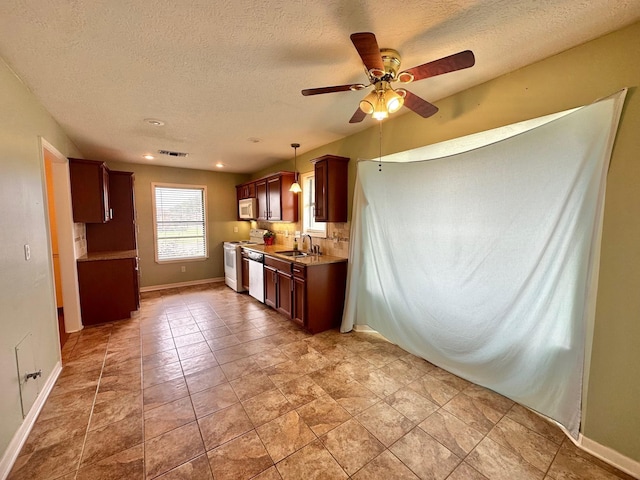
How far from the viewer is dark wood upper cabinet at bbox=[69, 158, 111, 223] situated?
11.2 feet

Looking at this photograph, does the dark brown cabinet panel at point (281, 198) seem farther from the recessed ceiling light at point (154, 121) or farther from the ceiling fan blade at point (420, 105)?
the ceiling fan blade at point (420, 105)

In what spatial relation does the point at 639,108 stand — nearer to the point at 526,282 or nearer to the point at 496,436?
the point at 526,282

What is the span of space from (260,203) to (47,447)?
412 centimetres

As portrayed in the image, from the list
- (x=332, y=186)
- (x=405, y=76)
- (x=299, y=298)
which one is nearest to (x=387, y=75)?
(x=405, y=76)

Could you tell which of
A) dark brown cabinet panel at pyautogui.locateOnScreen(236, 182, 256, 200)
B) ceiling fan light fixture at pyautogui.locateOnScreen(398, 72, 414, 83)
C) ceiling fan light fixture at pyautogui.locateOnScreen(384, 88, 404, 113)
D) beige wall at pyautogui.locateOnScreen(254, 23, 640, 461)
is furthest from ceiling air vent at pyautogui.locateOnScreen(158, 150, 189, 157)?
beige wall at pyautogui.locateOnScreen(254, 23, 640, 461)

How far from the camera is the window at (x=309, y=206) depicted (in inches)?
168

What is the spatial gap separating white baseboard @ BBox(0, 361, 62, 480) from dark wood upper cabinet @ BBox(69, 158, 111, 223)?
77.3 inches

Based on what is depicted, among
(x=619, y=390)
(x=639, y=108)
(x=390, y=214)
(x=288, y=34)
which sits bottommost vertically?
(x=619, y=390)

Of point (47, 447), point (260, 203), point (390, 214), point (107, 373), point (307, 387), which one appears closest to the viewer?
point (47, 447)

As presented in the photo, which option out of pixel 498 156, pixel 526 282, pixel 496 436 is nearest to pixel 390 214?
pixel 498 156

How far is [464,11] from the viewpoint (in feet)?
4.80

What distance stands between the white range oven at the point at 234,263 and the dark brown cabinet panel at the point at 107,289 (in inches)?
64.8

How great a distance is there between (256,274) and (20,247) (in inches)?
112

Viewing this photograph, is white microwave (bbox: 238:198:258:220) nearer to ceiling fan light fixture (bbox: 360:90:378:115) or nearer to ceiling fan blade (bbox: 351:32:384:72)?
ceiling fan light fixture (bbox: 360:90:378:115)
